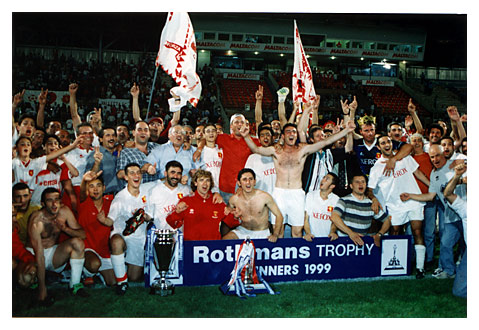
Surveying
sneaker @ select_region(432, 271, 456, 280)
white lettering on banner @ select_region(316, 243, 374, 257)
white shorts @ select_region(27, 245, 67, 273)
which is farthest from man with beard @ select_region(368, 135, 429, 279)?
white shorts @ select_region(27, 245, 67, 273)

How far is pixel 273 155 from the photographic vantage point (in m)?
6.33

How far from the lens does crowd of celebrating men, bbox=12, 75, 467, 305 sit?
5547 millimetres

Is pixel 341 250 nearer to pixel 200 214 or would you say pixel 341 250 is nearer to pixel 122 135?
pixel 200 214

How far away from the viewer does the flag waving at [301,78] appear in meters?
7.31

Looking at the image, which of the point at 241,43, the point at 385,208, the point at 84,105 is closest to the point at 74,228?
the point at 385,208

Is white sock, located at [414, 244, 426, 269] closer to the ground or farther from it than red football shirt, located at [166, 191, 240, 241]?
closer to the ground

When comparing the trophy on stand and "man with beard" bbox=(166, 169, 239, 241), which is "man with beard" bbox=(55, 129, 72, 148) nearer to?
"man with beard" bbox=(166, 169, 239, 241)

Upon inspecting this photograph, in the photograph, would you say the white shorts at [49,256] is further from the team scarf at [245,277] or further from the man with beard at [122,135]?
the team scarf at [245,277]

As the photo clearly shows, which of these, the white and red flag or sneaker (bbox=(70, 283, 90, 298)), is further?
the white and red flag

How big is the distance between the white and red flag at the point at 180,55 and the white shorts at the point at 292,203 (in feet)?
6.31

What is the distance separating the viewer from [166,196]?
19.3ft

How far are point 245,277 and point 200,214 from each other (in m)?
1.03

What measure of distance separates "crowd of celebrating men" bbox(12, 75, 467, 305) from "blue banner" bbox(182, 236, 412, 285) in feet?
0.56

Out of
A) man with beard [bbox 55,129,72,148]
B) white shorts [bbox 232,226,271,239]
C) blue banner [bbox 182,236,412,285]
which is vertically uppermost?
man with beard [bbox 55,129,72,148]
